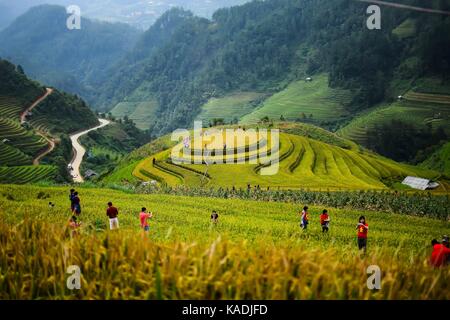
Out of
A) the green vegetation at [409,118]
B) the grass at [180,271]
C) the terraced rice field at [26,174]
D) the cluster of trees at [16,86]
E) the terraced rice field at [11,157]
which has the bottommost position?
the terraced rice field at [26,174]

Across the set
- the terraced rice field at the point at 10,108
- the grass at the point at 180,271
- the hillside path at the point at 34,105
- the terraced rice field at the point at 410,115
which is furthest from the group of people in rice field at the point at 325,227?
the hillside path at the point at 34,105

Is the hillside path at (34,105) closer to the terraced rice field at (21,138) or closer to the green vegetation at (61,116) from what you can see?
the green vegetation at (61,116)

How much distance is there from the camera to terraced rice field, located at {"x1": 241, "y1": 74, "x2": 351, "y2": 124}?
552ft

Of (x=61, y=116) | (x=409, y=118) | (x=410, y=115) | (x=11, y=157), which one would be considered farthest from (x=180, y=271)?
(x=61, y=116)

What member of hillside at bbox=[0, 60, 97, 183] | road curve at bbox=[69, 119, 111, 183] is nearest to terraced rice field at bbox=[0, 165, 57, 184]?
hillside at bbox=[0, 60, 97, 183]

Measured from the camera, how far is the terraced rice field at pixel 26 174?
8002 centimetres

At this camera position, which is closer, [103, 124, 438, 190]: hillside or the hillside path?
[103, 124, 438, 190]: hillside

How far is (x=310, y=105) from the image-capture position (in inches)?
6954

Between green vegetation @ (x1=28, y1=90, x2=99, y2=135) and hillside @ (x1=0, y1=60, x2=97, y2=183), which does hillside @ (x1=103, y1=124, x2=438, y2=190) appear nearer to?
hillside @ (x1=0, y1=60, x2=97, y2=183)

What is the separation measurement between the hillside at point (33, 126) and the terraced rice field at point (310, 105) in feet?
221

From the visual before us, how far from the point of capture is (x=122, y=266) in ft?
18.3

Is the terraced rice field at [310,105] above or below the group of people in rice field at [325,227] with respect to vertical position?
above

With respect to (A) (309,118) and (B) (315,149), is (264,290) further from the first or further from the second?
(A) (309,118)

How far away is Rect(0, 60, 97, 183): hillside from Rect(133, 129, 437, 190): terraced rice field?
26022 mm
